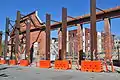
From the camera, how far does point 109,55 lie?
117 feet

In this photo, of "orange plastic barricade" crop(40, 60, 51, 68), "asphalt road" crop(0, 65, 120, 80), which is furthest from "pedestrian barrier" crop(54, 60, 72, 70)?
"asphalt road" crop(0, 65, 120, 80)

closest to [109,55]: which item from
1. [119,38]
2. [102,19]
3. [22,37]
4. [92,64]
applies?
[102,19]

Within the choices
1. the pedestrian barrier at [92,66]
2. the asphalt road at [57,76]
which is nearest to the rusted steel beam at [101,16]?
the pedestrian barrier at [92,66]

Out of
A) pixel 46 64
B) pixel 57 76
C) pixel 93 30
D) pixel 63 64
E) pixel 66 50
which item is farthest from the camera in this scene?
pixel 66 50

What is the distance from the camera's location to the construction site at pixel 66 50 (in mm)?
23188

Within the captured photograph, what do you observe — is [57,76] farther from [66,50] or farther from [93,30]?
[66,50]

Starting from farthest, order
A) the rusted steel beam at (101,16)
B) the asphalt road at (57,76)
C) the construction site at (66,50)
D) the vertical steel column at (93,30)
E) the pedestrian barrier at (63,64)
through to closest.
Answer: the rusted steel beam at (101,16) → the pedestrian barrier at (63,64) → the vertical steel column at (93,30) → the construction site at (66,50) → the asphalt road at (57,76)

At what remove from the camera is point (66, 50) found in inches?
1727

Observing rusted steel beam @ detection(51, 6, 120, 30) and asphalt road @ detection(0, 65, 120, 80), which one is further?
rusted steel beam @ detection(51, 6, 120, 30)

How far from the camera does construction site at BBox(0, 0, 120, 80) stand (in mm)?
23188

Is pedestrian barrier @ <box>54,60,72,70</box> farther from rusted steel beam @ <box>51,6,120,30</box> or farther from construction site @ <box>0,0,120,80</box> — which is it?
rusted steel beam @ <box>51,6,120,30</box>

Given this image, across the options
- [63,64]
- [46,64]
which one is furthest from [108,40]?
[46,64]

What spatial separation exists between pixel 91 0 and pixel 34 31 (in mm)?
31463

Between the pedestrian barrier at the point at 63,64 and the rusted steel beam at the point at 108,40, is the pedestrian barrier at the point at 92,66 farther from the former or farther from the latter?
the rusted steel beam at the point at 108,40
